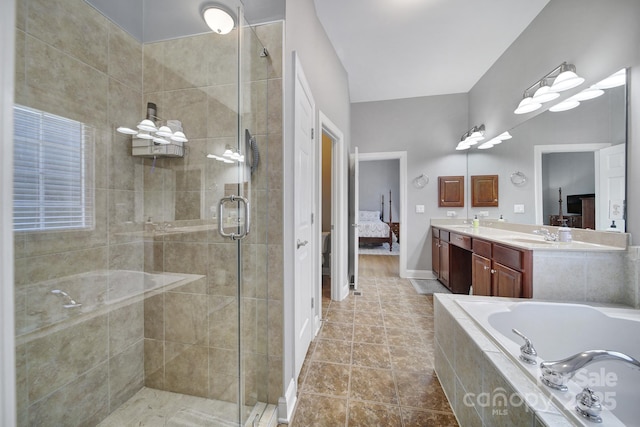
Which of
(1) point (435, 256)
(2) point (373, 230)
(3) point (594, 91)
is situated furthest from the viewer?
Result: (2) point (373, 230)

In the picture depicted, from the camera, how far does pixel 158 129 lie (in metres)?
1.28

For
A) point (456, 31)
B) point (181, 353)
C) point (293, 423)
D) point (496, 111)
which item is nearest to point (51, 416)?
point (181, 353)

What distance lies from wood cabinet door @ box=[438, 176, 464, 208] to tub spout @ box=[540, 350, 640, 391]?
3.09 metres

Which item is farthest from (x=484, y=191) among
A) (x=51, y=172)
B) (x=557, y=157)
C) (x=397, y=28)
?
(x=51, y=172)

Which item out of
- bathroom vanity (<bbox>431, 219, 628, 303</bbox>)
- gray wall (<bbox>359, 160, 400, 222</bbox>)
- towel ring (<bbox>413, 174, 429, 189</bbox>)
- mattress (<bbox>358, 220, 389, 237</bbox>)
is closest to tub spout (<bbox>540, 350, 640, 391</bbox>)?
bathroom vanity (<bbox>431, 219, 628, 303</bbox>)

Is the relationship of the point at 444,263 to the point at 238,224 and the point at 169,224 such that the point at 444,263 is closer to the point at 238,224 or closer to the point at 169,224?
the point at 238,224

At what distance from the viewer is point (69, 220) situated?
105 centimetres

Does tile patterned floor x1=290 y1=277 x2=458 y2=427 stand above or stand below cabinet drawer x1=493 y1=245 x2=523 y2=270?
below

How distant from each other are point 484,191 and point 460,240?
3.68 feet

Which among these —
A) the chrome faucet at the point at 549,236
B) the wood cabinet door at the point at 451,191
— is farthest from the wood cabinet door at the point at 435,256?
the chrome faucet at the point at 549,236

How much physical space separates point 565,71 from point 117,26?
10.1 feet

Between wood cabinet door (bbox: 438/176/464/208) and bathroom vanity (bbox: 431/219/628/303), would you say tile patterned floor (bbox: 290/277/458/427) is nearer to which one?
bathroom vanity (bbox: 431/219/628/303)

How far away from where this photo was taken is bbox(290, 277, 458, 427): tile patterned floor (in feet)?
4.16

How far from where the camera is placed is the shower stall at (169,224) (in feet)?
3.60
